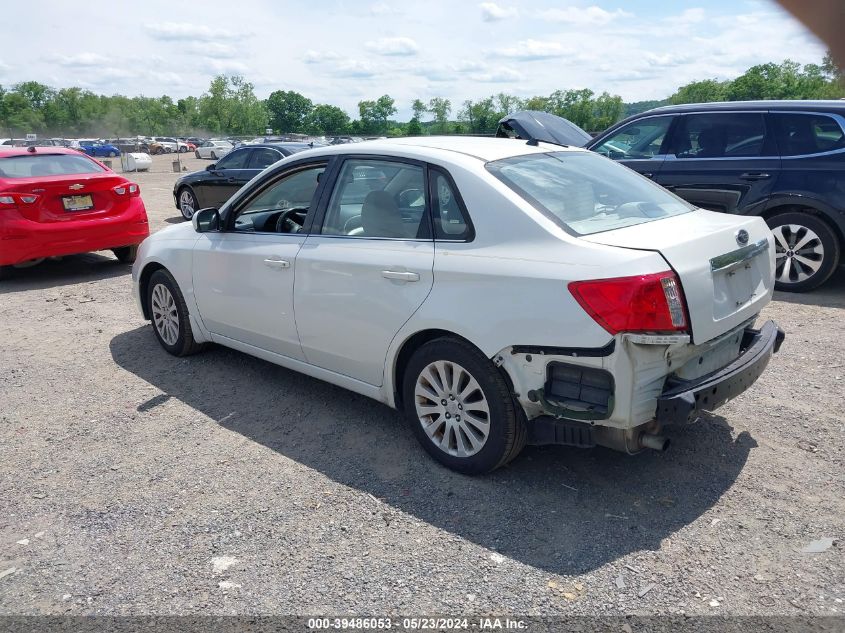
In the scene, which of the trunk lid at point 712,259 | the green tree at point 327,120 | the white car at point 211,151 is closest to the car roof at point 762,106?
the trunk lid at point 712,259

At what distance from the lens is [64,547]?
326 cm

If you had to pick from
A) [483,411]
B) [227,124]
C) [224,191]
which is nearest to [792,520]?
[483,411]

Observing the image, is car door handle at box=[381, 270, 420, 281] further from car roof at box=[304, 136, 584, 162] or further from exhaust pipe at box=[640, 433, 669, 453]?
exhaust pipe at box=[640, 433, 669, 453]

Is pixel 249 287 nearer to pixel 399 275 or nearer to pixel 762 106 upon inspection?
pixel 399 275

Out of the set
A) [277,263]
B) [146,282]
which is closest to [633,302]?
[277,263]

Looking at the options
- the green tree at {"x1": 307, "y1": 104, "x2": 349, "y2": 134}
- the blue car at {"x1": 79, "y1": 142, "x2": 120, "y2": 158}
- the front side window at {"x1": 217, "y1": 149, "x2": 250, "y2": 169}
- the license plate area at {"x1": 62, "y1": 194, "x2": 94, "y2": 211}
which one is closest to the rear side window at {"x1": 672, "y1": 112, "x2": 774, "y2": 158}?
the license plate area at {"x1": 62, "y1": 194, "x2": 94, "y2": 211}

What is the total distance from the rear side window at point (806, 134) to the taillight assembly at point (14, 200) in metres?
8.10

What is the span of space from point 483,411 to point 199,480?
1.57 meters

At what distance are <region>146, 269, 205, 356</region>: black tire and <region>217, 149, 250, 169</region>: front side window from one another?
7441mm

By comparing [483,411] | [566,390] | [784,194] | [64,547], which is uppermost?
[784,194]

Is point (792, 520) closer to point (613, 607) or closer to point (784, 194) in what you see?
point (613, 607)

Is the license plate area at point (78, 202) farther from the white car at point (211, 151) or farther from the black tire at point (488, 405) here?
the white car at point (211, 151)

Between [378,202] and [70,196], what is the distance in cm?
579

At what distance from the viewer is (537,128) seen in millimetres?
10195
